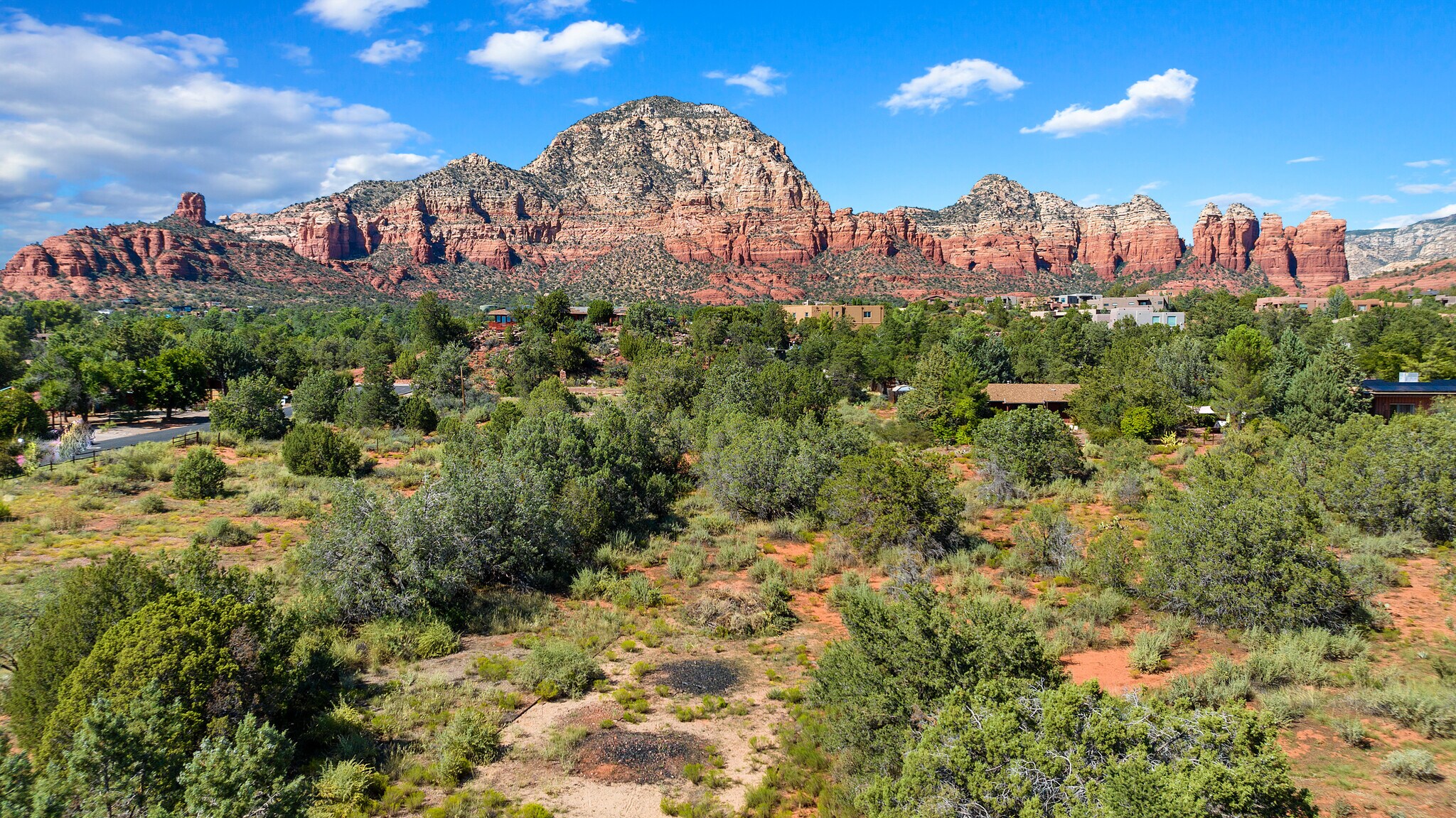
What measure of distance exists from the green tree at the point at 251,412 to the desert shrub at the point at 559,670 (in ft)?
101

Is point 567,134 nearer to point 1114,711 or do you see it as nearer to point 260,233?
Answer: point 260,233

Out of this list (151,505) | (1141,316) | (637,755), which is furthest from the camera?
(1141,316)

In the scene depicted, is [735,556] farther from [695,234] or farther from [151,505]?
[695,234]

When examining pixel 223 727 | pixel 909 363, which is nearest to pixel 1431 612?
pixel 223 727

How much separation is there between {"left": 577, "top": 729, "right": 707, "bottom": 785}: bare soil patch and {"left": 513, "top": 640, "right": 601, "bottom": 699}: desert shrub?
1.66 meters

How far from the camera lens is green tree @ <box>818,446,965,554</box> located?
19.3 meters

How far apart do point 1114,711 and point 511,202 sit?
163155 millimetres

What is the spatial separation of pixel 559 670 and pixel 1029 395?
38.3 m

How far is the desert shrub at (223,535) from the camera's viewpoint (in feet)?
63.9

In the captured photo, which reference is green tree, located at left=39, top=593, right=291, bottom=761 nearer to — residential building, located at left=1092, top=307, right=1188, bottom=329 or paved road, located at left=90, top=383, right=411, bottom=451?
paved road, located at left=90, top=383, right=411, bottom=451

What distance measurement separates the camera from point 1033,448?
27.0 meters

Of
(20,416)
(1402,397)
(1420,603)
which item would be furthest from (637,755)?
(1402,397)

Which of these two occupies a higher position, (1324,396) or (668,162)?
(668,162)

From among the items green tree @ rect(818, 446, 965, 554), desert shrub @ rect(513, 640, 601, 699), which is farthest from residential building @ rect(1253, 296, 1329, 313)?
desert shrub @ rect(513, 640, 601, 699)
